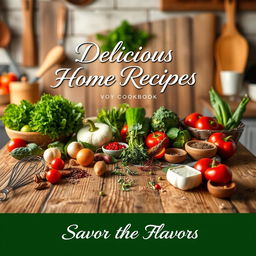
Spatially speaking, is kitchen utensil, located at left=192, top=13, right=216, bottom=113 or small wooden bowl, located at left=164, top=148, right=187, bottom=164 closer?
small wooden bowl, located at left=164, top=148, right=187, bottom=164

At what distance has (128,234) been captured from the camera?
1222 mm

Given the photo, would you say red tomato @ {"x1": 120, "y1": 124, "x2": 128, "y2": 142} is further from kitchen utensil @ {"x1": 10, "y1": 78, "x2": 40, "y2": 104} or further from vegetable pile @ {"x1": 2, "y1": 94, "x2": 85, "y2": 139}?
kitchen utensil @ {"x1": 10, "y1": 78, "x2": 40, "y2": 104}

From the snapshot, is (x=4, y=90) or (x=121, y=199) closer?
(x=121, y=199)

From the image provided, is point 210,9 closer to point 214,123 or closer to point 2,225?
point 214,123

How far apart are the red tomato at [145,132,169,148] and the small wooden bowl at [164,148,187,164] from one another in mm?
58

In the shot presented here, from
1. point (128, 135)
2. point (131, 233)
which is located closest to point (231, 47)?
point (128, 135)

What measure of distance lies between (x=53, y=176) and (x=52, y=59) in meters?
1.97

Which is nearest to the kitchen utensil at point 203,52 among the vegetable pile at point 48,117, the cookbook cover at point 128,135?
the cookbook cover at point 128,135

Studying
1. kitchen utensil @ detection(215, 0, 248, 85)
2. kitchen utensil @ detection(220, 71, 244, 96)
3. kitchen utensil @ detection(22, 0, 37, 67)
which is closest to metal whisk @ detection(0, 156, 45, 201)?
kitchen utensil @ detection(22, 0, 37, 67)

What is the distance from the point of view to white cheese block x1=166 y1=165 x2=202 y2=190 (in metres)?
1.37

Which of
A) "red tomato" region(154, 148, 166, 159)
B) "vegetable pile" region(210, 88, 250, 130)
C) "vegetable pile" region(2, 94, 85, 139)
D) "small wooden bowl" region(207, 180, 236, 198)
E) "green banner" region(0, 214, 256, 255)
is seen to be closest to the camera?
"green banner" region(0, 214, 256, 255)

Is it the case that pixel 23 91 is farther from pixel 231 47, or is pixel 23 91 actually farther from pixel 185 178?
pixel 185 178

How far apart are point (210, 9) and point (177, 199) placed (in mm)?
2304

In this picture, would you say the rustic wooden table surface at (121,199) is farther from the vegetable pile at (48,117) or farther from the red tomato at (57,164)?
the vegetable pile at (48,117)
